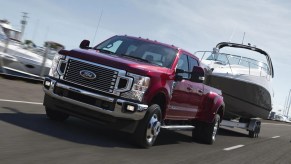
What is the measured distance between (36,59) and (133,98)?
14641 mm

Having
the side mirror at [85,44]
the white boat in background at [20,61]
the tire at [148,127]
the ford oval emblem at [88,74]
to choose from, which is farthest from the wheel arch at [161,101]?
the white boat in background at [20,61]

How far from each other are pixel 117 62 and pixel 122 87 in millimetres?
431

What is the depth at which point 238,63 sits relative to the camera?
1712 centimetres

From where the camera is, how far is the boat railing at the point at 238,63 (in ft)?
55.2

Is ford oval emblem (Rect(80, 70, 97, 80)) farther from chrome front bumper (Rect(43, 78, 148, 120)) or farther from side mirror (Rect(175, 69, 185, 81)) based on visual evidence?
side mirror (Rect(175, 69, 185, 81))

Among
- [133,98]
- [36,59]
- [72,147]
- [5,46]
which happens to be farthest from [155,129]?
[36,59]

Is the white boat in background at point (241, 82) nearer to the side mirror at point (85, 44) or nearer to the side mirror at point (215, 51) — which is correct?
the side mirror at point (215, 51)

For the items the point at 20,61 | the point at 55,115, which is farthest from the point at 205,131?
the point at 20,61

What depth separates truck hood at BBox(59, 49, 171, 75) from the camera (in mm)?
8094

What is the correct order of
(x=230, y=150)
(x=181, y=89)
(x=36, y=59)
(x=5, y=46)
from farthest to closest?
1. (x=36, y=59)
2. (x=5, y=46)
3. (x=230, y=150)
4. (x=181, y=89)

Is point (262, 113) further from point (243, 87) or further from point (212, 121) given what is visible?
point (212, 121)

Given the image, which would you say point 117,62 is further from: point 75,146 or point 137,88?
point 75,146

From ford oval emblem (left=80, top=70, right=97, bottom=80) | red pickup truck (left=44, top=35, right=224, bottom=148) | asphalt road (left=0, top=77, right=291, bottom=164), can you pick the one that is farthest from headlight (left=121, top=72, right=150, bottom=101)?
asphalt road (left=0, top=77, right=291, bottom=164)

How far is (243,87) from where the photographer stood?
1614 centimetres
